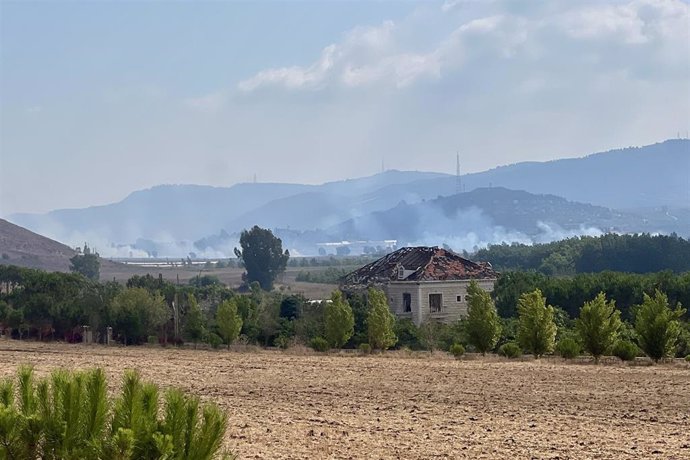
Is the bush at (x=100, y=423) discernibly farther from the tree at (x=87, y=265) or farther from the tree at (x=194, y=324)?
the tree at (x=87, y=265)

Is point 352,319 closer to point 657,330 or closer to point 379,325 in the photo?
point 379,325

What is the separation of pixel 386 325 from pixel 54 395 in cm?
3433

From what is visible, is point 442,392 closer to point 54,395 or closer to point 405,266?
point 54,395

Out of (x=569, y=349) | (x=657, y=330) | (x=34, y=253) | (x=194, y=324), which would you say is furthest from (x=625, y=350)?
(x=34, y=253)

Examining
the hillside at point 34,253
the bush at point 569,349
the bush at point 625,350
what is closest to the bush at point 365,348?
the bush at point 569,349

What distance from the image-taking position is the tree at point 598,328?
3606 centimetres

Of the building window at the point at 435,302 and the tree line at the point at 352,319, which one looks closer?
the tree line at the point at 352,319

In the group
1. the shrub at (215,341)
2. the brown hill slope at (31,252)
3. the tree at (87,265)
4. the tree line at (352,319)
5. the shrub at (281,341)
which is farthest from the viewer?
the brown hill slope at (31,252)

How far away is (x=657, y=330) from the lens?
3509 centimetres

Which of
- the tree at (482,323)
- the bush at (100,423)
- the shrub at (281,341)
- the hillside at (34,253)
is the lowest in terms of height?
the bush at (100,423)

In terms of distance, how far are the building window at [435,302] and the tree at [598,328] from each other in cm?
2934

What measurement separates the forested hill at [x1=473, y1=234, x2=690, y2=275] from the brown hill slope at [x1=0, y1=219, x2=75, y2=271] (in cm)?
7988

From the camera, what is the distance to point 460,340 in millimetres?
47281

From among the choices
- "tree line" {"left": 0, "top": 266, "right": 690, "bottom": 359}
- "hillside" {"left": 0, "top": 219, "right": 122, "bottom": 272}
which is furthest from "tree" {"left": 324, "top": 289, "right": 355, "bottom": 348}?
"hillside" {"left": 0, "top": 219, "right": 122, "bottom": 272}
